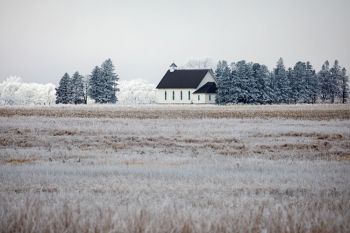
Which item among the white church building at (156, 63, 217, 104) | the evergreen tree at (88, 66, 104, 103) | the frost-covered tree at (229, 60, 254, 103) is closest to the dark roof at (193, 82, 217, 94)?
the white church building at (156, 63, 217, 104)

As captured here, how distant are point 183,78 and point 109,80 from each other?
18311 mm

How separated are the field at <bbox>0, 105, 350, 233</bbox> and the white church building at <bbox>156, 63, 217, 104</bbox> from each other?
7961cm

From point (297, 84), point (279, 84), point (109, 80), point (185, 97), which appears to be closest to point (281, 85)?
Answer: point (279, 84)

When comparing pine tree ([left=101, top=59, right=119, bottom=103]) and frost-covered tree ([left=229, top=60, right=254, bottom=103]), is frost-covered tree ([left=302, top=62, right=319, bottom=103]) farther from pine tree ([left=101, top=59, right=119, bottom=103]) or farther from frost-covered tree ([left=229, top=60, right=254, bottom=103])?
pine tree ([left=101, top=59, right=119, bottom=103])

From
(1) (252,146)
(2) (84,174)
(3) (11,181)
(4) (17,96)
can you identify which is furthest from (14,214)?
(4) (17,96)

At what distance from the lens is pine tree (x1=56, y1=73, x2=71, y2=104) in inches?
4168

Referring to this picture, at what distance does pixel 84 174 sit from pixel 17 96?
18066cm

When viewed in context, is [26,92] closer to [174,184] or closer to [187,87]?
[187,87]

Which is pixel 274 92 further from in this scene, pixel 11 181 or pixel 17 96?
pixel 17 96

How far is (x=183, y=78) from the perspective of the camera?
109188mm

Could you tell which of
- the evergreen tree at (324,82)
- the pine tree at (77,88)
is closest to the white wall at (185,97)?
the pine tree at (77,88)

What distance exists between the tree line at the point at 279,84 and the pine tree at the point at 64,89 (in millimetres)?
36239

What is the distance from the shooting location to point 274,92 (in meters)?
103

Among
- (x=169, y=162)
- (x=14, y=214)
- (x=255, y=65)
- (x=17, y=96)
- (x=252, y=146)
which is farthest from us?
(x=17, y=96)
